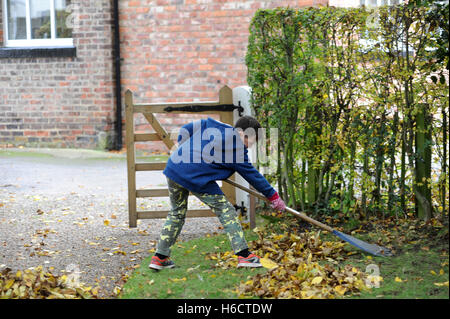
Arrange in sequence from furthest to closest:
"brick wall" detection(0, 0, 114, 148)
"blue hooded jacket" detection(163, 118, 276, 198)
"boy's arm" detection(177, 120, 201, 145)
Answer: "brick wall" detection(0, 0, 114, 148), "boy's arm" detection(177, 120, 201, 145), "blue hooded jacket" detection(163, 118, 276, 198)

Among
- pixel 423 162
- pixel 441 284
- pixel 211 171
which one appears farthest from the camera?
pixel 423 162

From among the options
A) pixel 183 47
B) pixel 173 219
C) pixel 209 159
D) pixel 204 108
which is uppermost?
pixel 183 47

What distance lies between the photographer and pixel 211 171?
16.3 feet

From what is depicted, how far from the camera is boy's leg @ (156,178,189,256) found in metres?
5.16

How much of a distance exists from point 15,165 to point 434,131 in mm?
7767

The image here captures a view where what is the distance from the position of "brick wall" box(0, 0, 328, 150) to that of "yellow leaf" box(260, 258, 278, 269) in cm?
665

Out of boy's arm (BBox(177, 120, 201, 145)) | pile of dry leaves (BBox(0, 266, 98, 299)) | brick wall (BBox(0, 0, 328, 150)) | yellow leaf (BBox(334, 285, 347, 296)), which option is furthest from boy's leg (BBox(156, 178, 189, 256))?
brick wall (BBox(0, 0, 328, 150))

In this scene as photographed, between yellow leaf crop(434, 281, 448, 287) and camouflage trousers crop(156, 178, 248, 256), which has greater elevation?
camouflage trousers crop(156, 178, 248, 256)

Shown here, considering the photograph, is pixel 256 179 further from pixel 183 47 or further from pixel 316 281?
pixel 183 47

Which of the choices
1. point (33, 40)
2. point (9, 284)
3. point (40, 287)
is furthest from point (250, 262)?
point (33, 40)

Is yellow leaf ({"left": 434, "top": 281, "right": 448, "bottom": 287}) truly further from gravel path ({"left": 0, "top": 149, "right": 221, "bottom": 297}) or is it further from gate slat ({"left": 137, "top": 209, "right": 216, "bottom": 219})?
gate slat ({"left": 137, "top": 209, "right": 216, "bottom": 219})

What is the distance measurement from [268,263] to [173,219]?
3.04ft

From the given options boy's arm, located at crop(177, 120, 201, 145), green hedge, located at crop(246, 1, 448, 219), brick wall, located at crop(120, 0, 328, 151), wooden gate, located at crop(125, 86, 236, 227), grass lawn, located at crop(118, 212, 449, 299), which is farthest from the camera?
brick wall, located at crop(120, 0, 328, 151)
